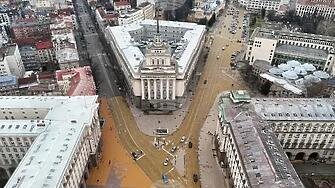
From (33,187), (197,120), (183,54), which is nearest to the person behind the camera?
(33,187)

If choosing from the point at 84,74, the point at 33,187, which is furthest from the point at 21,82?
the point at 33,187

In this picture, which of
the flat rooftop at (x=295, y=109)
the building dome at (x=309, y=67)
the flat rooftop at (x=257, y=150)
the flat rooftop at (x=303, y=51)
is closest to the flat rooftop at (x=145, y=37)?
the flat rooftop at (x=257, y=150)

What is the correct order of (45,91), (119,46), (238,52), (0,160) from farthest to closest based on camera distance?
(238,52)
(119,46)
(45,91)
(0,160)

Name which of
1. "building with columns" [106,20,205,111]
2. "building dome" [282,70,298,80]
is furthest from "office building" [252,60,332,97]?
"building with columns" [106,20,205,111]

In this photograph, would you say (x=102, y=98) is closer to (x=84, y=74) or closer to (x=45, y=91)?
(x=84, y=74)

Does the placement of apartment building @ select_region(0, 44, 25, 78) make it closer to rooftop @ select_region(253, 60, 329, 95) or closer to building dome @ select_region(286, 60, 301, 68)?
rooftop @ select_region(253, 60, 329, 95)

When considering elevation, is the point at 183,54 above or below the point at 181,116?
above

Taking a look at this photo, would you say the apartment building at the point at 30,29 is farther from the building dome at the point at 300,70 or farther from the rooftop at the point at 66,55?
the building dome at the point at 300,70

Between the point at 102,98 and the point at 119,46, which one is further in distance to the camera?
the point at 119,46
